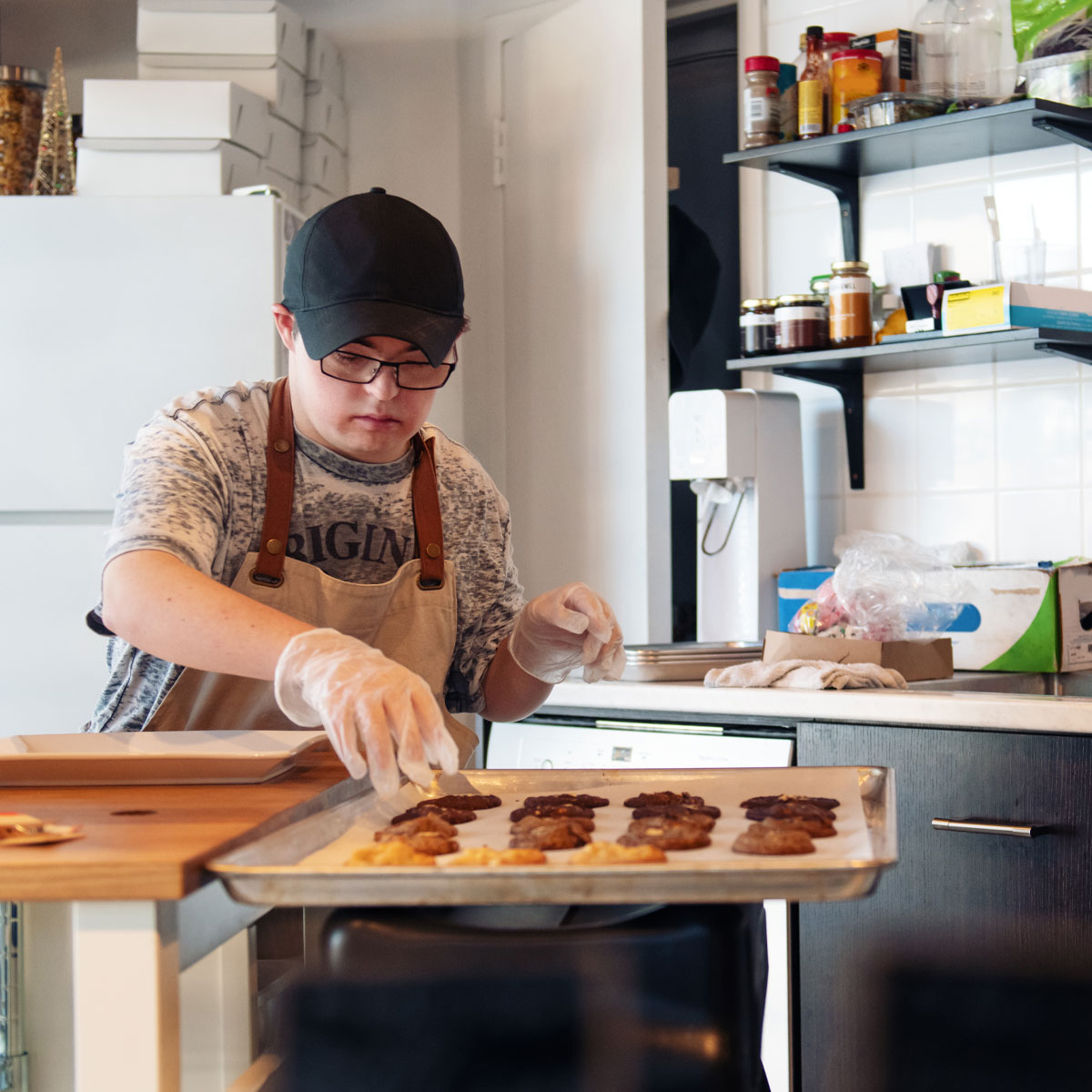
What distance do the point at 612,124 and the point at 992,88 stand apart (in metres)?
0.72

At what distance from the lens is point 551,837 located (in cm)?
91

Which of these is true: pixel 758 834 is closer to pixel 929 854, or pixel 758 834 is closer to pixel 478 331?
pixel 929 854

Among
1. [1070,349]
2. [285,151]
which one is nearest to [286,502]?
[1070,349]

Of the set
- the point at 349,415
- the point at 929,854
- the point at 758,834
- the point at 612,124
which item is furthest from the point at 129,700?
the point at 612,124

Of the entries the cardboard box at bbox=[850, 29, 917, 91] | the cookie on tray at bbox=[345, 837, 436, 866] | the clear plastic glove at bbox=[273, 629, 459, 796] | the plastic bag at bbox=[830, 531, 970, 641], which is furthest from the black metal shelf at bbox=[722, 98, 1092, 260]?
the cookie on tray at bbox=[345, 837, 436, 866]

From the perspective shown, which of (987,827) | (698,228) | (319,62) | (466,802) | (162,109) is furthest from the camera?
(319,62)

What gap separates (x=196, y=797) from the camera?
39.2 inches

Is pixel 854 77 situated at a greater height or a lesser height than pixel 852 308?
greater

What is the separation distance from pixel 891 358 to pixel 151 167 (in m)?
1.44

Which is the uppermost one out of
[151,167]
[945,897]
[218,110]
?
[218,110]

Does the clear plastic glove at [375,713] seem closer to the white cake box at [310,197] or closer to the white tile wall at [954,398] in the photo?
the white tile wall at [954,398]

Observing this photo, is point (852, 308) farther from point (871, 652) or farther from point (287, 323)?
point (287, 323)

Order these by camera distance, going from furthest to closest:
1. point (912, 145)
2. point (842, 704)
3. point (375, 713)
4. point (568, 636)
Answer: point (912, 145) → point (842, 704) → point (568, 636) → point (375, 713)

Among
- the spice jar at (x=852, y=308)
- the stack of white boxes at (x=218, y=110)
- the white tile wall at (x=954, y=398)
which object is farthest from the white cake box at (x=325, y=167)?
the spice jar at (x=852, y=308)
